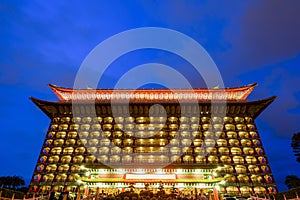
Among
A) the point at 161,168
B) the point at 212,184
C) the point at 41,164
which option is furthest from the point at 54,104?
the point at 212,184

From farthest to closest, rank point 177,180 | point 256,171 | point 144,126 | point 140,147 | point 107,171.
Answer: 1. point 144,126
2. point 140,147
3. point 256,171
4. point 107,171
5. point 177,180

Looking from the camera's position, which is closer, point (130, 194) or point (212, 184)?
point (130, 194)

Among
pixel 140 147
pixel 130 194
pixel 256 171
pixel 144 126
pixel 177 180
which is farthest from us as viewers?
pixel 144 126

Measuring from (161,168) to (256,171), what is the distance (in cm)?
2327

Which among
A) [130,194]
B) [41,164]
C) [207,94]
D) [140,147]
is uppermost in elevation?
[207,94]

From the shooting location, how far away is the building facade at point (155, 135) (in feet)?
154

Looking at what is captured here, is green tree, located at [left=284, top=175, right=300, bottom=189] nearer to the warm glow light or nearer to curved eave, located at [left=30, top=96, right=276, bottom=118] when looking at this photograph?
curved eave, located at [left=30, top=96, right=276, bottom=118]

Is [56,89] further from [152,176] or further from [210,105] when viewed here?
[210,105]

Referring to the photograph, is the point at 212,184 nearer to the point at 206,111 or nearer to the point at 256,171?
the point at 256,171

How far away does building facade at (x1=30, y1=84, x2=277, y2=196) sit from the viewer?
1843 inches

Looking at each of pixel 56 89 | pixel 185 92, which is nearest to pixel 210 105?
pixel 185 92

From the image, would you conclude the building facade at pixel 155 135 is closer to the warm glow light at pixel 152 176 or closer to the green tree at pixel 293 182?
the green tree at pixel 293 182

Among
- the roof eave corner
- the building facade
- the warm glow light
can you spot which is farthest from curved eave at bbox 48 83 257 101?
the warm glow light

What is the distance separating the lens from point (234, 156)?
49500 millimetres
